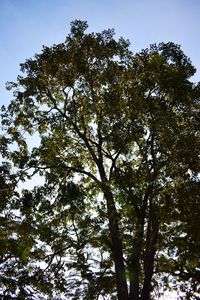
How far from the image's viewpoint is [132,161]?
18641 millimetres

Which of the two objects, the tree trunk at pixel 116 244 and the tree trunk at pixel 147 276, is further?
the tree trunk at pixel 116 244

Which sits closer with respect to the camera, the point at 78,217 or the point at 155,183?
the point at 155,183

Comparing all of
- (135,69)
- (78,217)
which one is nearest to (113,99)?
(135,69)

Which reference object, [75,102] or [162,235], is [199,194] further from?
[75,102]

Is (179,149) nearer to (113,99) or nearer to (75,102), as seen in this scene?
(113,99)

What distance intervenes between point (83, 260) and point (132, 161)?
5695 millimetres

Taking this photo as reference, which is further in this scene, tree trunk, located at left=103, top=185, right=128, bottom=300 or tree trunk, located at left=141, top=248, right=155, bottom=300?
tree trunk, located at left=103, top=185, right=128, bottom=300

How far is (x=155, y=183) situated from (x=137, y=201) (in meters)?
1.42

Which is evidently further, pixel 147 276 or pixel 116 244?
pixel 116 244

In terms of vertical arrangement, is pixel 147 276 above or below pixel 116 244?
below

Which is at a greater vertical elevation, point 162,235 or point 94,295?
point 162,235

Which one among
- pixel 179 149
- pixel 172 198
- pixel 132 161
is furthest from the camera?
pixel 132 161

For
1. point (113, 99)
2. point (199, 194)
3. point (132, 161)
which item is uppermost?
point (113, 99)

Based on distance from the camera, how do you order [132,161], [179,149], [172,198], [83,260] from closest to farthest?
[179,149]
[172,198]
[83,260]
[132,161]
